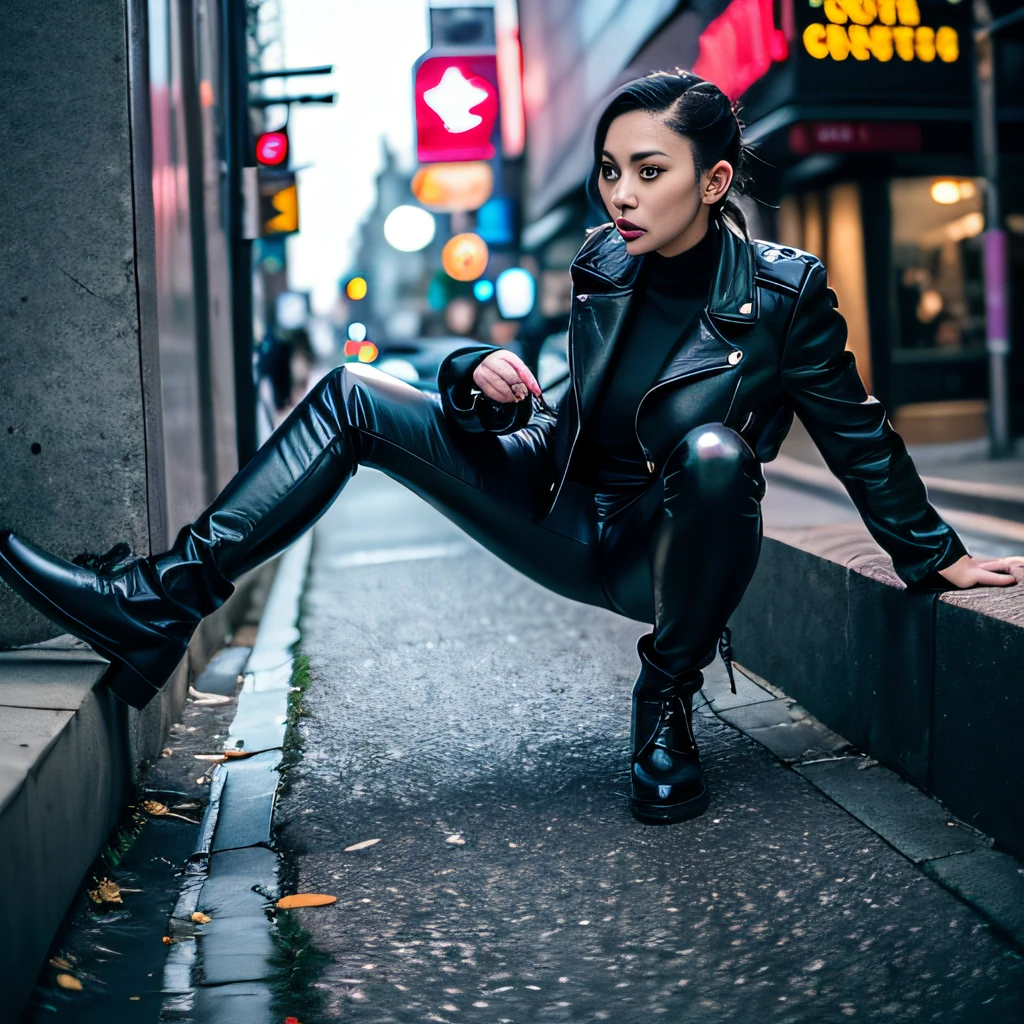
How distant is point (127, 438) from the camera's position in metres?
3.25

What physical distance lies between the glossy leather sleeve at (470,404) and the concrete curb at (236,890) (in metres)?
1.11

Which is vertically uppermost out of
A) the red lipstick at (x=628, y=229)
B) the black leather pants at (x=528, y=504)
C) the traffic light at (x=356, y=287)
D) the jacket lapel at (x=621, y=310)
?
the traffic light at (x=356, y=287)

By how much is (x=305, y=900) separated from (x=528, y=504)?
1055mm

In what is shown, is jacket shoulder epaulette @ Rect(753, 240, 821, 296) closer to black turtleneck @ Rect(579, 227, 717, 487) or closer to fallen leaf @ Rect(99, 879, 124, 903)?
black turtleneck @ Rect(579, 227, 717, 487)

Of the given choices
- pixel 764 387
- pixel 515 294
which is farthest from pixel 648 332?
pixel 515 294

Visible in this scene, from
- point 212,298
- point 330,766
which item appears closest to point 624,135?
point 330,766

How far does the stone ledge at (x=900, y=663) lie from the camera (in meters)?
2.62

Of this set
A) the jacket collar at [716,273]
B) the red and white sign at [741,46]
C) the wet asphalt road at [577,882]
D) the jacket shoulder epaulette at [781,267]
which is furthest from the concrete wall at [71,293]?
the red and white sign at [741,46]

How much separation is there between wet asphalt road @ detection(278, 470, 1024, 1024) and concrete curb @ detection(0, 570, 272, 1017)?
0.44 meters

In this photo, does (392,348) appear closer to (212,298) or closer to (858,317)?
(858,317)

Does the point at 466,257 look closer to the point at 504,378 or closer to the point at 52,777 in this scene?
the point at 504,378

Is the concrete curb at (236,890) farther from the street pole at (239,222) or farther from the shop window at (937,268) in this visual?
the shop window at (937,268)

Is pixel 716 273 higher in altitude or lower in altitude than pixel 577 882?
higher

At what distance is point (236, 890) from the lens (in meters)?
2.67
